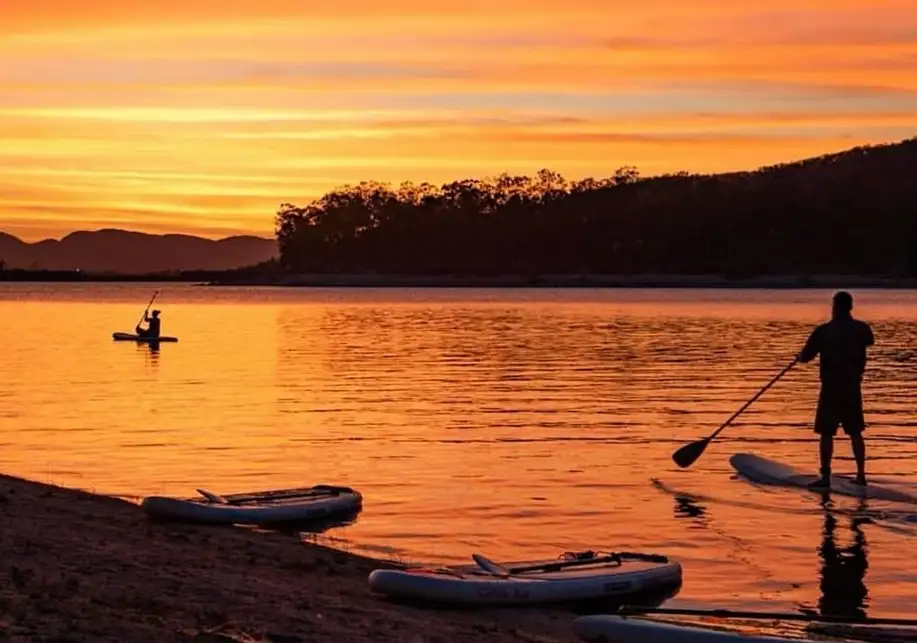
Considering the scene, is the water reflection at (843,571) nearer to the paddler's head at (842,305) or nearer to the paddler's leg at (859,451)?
the paddler's leg at (859,451)

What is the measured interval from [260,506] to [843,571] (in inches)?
239

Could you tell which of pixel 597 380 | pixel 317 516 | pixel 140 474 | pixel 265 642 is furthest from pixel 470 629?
pixel 597 380

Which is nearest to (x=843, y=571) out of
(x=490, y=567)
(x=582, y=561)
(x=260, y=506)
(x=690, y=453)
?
(x=582, y=561)

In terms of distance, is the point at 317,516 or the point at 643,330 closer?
the point at 317,516

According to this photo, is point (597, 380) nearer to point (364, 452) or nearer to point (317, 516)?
point (364, 452)

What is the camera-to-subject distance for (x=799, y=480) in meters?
19.4

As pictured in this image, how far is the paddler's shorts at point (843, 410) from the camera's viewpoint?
1842cm

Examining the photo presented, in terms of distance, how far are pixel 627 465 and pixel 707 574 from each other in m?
7.83

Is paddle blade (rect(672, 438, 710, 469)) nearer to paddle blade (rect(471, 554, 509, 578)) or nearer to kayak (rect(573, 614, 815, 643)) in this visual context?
paddle blade (rect(471, 554, 509, 578))

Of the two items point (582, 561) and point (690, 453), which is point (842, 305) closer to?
point (690, 453)

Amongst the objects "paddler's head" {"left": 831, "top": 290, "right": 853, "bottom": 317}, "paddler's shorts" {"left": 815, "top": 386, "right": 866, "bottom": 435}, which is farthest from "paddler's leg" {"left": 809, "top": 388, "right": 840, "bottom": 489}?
"paddler's head" {"left": 831, "top": 290, "right": 853, "bottom": 317}

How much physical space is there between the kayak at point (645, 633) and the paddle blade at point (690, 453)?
10.9m

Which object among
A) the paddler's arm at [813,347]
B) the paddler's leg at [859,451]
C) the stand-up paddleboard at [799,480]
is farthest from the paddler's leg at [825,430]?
the paddler's arm at [813,347]

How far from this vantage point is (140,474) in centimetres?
2084
